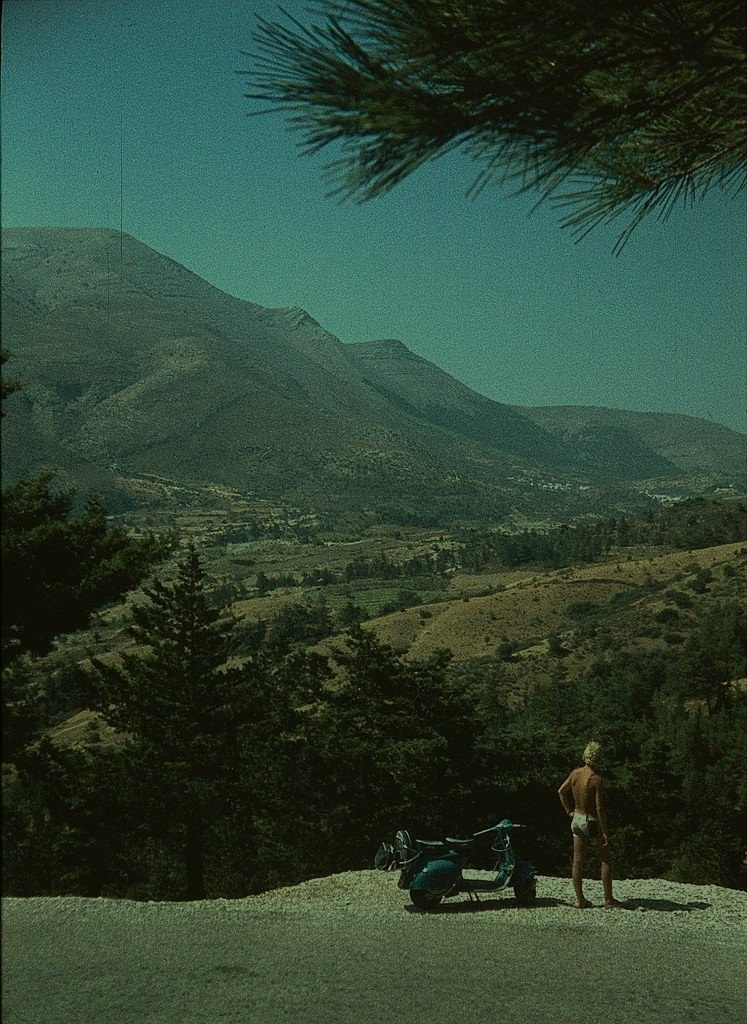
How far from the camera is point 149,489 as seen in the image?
157m

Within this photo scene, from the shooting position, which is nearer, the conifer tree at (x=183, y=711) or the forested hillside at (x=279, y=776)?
the forested hillside at (x=279, y=776)

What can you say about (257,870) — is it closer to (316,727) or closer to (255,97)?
(316,727)

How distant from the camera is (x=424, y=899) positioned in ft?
21.9

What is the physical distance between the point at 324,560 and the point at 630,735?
101 meters

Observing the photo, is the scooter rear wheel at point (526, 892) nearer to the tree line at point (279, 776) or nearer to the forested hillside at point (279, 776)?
the forested hillside at point (279, 776)

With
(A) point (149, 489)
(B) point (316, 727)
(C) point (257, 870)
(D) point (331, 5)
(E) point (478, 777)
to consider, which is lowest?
(C) point (257, 870)

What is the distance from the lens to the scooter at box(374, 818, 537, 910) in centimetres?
664

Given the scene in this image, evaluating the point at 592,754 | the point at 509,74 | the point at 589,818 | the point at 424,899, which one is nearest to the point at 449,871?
the point at 424,899

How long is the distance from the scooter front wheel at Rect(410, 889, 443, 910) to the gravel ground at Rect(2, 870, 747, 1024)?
0.08 m

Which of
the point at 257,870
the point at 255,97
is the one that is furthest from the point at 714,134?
the point at 257,870

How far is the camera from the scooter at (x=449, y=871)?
261 inches

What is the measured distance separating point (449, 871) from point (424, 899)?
295 mm

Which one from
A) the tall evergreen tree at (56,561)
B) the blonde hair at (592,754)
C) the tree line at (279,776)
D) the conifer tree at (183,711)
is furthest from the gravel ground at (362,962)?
the conifer tree at (183,711)

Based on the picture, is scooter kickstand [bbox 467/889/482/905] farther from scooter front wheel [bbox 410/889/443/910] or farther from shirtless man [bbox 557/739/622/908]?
shirtless man [bbox 557/739/622/908]
